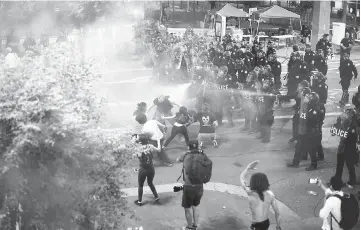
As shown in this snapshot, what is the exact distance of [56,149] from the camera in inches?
148

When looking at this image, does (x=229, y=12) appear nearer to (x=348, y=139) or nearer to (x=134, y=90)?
(x=134, y=90)

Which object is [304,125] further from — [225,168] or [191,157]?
[191,157]

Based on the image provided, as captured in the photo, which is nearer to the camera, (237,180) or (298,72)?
(237,180)

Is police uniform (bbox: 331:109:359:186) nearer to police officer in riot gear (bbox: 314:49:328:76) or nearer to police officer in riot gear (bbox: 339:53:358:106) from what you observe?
police officer in riot gear (bbox: 339:53:358:106)

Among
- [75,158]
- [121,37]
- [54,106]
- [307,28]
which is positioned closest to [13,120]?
[54,106]

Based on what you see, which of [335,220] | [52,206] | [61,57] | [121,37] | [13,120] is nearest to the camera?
[13,120]

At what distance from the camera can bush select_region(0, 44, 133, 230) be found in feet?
12.0

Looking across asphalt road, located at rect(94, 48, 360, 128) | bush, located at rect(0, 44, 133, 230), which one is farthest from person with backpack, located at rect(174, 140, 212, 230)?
asphalt road, located at rect(94, 48, 360, 128)

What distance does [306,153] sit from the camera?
9391 mm

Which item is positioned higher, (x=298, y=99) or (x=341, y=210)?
(x=298, y=99)

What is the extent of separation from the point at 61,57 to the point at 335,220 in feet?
11.2

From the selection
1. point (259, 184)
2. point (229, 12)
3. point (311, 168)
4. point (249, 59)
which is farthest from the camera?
point (229, 12)

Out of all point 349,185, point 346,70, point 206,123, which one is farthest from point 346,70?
point 349,185

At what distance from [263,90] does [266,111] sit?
0.56 meters
